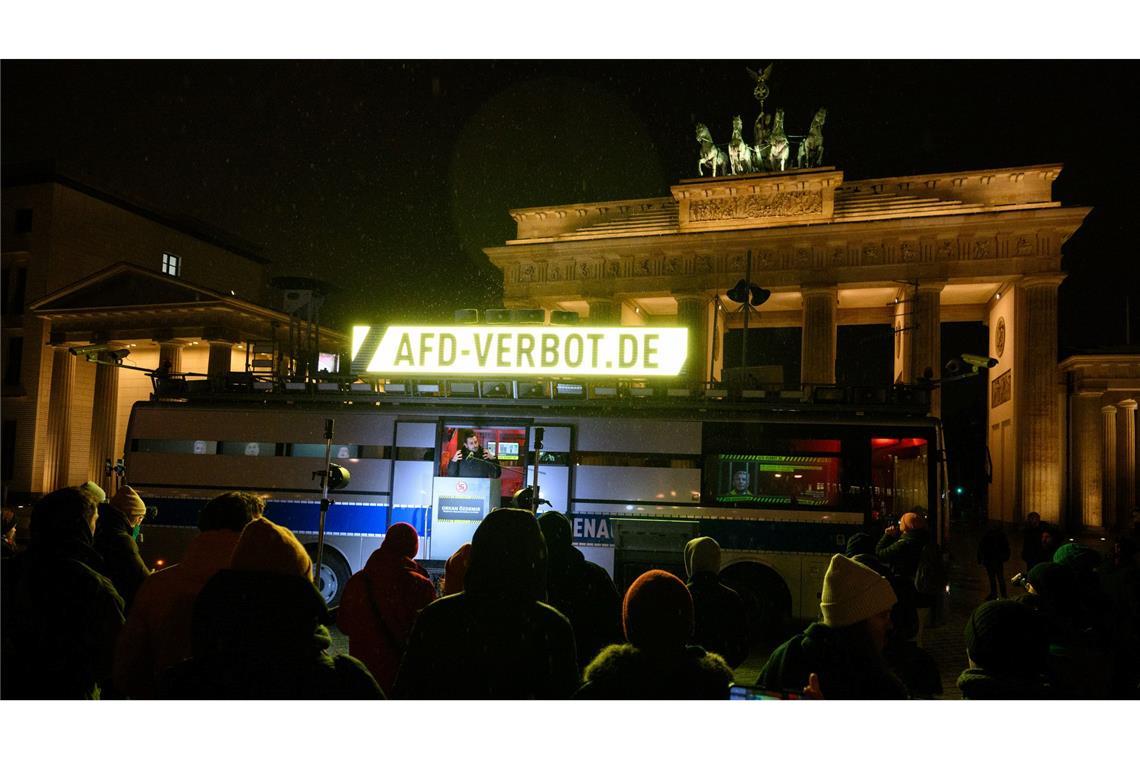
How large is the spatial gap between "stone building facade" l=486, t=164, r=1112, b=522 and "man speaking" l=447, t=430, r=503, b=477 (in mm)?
21294

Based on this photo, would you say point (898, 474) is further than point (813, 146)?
No

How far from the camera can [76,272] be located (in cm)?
4766

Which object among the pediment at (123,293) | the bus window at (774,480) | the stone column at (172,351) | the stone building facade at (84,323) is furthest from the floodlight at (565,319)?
the stone column at (172,351)

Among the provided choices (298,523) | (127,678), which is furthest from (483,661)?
(298,523)

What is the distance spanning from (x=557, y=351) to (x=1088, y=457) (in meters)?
33.4

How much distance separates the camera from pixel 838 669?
3713 millimetres

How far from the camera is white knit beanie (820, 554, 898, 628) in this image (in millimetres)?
3695

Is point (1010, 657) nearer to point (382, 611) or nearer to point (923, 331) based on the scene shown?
point (382, 611)

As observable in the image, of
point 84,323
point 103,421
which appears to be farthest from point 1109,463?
point 84,323

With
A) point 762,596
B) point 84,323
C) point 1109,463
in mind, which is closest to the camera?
point 762,596

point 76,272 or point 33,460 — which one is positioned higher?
point 76,272

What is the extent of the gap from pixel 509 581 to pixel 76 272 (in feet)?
175

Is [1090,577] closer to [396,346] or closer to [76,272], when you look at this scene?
[396,346]

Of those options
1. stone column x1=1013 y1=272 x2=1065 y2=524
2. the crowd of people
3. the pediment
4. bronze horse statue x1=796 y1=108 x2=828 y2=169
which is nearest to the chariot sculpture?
bronze horse statue x1=796 y1=108 x2=828 y2=169
